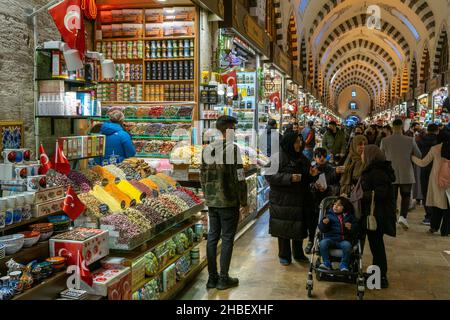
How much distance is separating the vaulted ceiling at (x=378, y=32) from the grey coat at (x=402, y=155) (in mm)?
10140

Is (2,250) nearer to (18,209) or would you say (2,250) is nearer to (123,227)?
(18,209)

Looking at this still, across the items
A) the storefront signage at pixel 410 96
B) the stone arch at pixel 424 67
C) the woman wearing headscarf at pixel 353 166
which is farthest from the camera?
the storefront signage at pixel 410 96

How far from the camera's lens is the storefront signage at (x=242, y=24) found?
7.12 metres

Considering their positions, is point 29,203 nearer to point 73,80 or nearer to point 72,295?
point 72,295

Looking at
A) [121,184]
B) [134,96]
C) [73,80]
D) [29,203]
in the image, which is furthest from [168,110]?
[29,203]

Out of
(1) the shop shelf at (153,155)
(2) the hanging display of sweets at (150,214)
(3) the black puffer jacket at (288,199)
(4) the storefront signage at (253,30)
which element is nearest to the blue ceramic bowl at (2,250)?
(2) the hanging display of sweets at (150,214)

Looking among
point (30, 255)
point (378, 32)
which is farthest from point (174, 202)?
point (378, 32)

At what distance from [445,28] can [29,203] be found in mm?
17490

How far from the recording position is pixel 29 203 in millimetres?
2830

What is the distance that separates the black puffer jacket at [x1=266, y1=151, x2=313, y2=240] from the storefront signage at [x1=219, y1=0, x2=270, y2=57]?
9.71ft

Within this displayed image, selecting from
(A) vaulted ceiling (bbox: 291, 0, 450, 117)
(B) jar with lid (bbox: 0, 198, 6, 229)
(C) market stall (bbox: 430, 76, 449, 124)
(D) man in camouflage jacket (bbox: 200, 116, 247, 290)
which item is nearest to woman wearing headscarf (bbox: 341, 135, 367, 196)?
(D) man in camouflage jacket (bbox: 200, 116, 247, 290)

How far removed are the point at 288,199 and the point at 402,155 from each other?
284cm

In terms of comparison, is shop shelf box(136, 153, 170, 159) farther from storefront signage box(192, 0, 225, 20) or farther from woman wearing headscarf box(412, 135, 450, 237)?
woman wearing headscarf box(412, 135, 450, 237)

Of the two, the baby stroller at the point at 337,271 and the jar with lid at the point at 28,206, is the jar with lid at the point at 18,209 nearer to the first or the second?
the jar with lid at the point at 28,206
